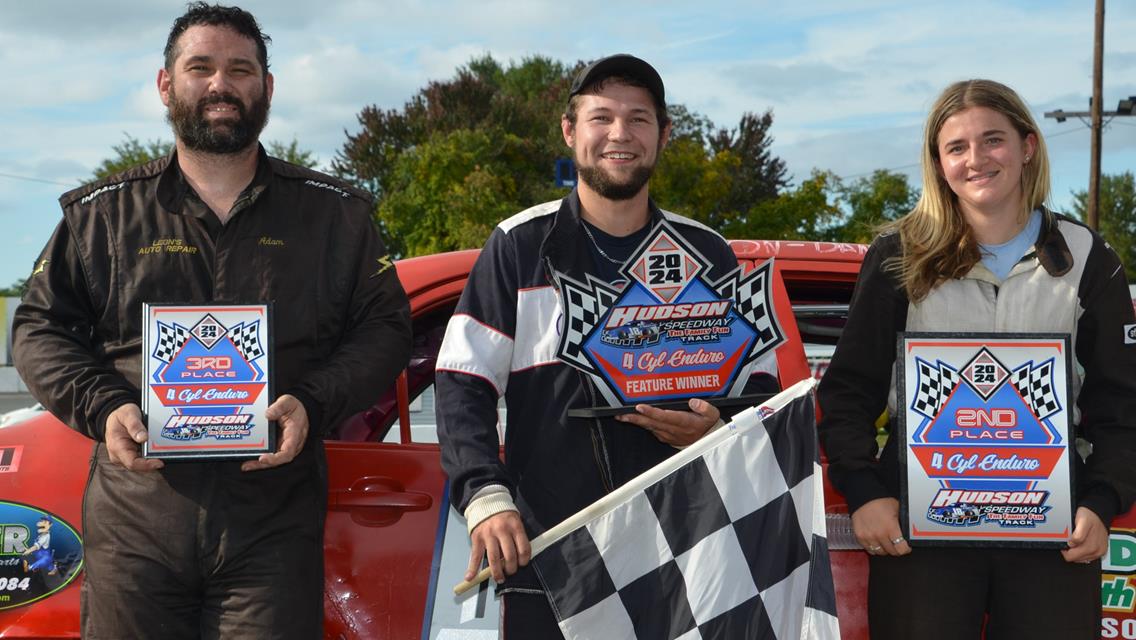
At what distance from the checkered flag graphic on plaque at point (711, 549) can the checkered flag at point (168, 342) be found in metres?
0.84

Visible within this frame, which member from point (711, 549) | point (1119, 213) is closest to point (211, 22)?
point (711, 549)

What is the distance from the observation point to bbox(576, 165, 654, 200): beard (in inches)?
91.4

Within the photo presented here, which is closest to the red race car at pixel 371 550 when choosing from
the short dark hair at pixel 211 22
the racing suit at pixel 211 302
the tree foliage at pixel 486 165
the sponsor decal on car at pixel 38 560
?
the sponsor decal on car at pixel 38 560

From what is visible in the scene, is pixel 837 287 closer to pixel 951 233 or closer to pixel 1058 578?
pixel 951 233

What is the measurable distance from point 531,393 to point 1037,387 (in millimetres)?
1029

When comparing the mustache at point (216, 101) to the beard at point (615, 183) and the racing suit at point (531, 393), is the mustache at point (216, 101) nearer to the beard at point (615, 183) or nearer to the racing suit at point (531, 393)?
the racing suit at point (531, 393)

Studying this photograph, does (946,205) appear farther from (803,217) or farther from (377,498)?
(803,217)

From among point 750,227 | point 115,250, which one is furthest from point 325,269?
point 750,227

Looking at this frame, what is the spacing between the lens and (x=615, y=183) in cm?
232

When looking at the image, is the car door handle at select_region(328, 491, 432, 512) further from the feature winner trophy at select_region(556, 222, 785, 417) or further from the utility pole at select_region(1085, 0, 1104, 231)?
the utility pole at select_region(1085, 0, 1104, 231)

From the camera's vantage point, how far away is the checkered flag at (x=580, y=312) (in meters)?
2.15

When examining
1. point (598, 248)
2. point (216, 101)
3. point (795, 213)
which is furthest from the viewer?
point (795, 213)

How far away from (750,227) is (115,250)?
1971 centimetres

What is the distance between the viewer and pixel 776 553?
2.18m
